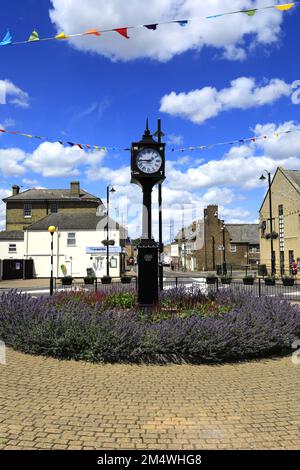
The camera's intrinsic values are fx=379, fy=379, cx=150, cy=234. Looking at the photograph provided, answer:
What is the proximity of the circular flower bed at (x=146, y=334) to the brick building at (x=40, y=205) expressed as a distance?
4873cm

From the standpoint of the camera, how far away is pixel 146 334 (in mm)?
6863

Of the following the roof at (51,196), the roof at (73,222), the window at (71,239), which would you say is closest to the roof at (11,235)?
the roof at (73,222)

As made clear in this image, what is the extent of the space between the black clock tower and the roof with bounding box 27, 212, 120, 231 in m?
31.3

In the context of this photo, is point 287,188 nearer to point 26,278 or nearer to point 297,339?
point 26,278

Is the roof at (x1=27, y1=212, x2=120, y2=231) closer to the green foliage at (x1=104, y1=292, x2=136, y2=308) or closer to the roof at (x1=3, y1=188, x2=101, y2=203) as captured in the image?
the roof at (x1=3, y1=188, x2=101, y2=203)

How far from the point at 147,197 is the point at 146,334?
14.2 ft

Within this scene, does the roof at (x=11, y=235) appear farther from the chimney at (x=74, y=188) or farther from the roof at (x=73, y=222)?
the chimney at (x=74, y=188)

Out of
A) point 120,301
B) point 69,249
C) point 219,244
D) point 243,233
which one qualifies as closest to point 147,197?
point 120,301

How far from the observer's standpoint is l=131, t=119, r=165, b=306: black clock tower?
9609 mm

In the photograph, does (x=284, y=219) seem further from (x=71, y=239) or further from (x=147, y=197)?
(x=147, y=197)

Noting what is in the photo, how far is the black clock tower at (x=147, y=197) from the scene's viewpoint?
961cm

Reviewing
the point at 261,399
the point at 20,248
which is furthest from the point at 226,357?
the point at 20,248

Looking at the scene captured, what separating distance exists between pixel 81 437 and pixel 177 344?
10.4ft

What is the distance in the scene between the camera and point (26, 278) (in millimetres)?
38781
